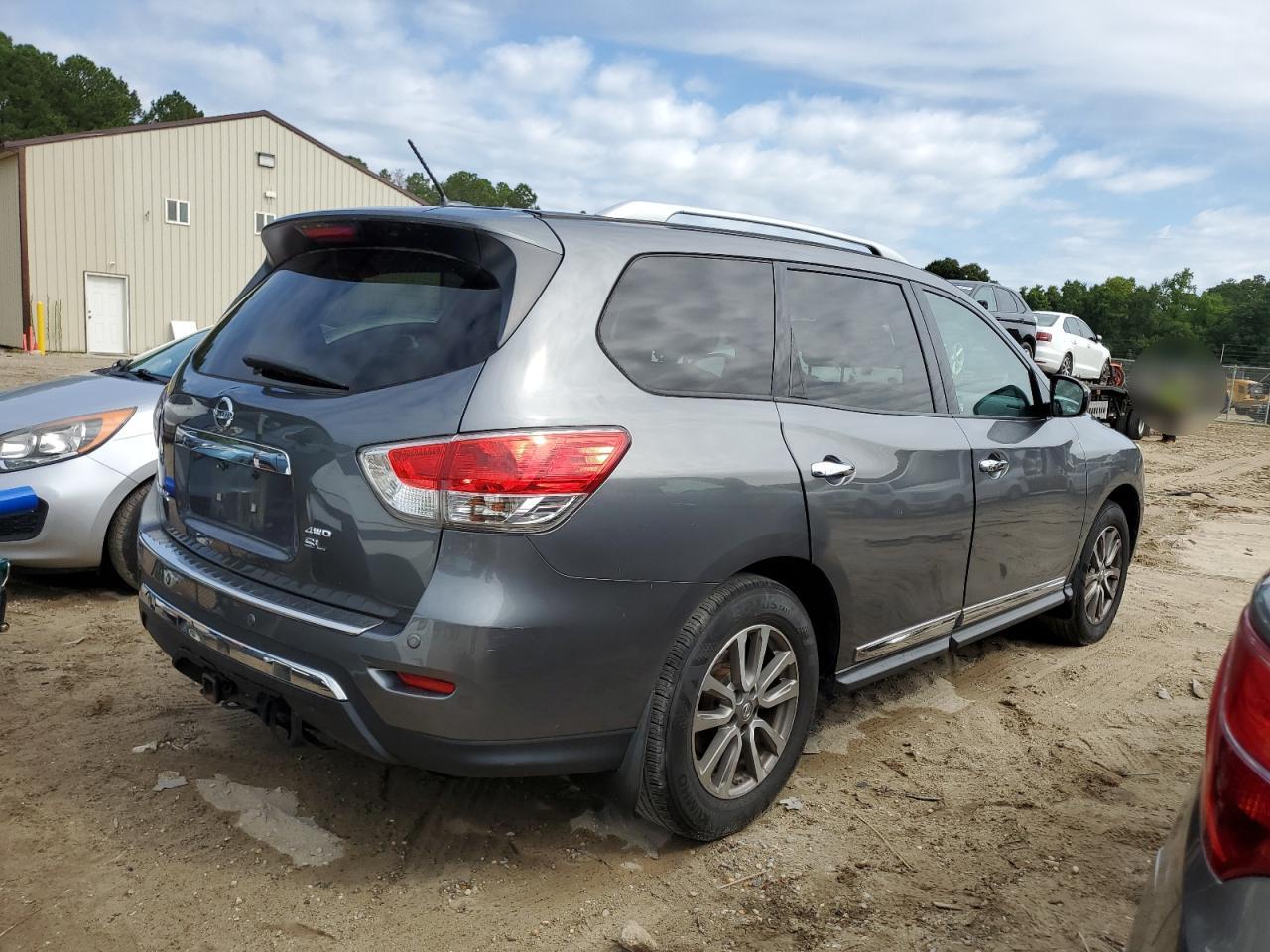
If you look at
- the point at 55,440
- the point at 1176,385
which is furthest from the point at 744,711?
the point at 1176,385

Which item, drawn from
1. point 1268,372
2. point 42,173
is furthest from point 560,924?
point 1268,372

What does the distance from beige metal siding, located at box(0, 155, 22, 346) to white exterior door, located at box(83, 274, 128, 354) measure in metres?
1.71

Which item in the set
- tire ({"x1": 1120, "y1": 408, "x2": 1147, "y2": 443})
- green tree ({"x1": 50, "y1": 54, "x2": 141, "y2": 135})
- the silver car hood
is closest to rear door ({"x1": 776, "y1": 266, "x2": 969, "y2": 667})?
the silver car hood

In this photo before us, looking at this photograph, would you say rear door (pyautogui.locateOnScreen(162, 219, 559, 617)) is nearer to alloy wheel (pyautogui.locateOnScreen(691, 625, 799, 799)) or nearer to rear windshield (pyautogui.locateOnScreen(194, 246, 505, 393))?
rear windshield (pyautogui.locateOnScreen(194, 246, 505, 393))

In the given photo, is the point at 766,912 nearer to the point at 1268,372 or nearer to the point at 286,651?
the point at 286,651

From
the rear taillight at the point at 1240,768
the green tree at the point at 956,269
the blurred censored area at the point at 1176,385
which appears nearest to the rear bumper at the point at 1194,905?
the rear taillight at the point at 1240,768

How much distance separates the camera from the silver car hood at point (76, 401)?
198 inches

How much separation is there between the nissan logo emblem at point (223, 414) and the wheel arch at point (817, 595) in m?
1.52

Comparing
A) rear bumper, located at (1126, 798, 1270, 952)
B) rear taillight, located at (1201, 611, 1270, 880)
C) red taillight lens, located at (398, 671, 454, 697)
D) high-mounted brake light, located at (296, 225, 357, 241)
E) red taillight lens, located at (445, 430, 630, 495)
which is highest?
high-mounted brake light, located at (296, 225, 357, 241)

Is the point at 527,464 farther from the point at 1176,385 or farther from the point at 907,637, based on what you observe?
the point at 1176,385

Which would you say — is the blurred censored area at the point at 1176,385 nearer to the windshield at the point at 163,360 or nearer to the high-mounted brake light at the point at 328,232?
the windshield at the point at 163,360

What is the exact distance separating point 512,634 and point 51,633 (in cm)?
334

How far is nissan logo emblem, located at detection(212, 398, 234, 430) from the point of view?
2904mm

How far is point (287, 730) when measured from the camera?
2.78 metres
